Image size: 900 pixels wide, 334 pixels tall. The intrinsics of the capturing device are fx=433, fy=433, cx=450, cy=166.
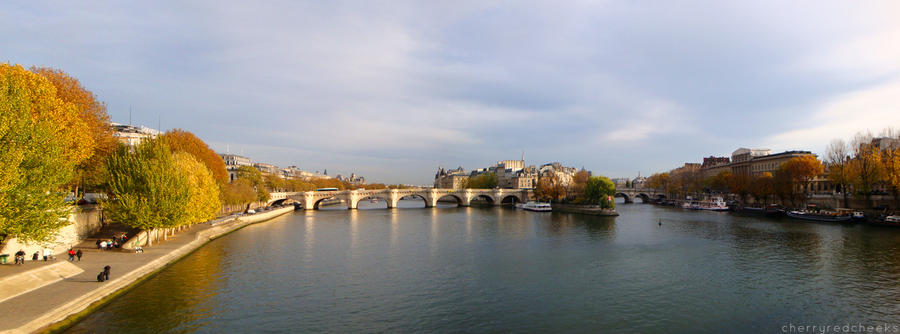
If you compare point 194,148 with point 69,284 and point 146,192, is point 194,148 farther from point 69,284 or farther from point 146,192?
point 69,284

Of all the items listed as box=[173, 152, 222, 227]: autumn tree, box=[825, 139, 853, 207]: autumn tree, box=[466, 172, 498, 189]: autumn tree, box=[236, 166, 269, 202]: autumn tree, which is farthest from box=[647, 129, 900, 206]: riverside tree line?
box=[236, 166, 269, 202]: autumn tree

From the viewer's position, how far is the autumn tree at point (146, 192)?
27344 mm

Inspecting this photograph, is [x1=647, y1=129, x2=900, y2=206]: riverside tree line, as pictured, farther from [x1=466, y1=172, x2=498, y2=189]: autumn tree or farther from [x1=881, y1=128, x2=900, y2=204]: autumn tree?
[x1=466, y1=172, x2=498, y2=189]: autumn tree

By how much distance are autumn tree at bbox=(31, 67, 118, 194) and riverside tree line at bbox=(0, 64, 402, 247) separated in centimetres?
6

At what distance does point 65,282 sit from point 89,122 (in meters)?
16.1

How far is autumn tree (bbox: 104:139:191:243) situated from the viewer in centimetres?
2734

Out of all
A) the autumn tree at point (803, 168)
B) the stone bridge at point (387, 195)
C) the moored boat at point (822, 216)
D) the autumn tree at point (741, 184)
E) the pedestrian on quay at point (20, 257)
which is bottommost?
the moored boat at point (822, 216)

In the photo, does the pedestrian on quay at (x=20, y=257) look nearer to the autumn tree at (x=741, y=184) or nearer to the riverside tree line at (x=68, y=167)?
the riverside tree line at (x=68, y=167)

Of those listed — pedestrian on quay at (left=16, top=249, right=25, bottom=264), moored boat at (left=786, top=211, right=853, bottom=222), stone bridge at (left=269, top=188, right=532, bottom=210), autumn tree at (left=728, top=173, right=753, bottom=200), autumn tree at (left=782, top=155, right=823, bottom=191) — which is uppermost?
autumn tree at (left=782, top=155, right=823, bottom=191)

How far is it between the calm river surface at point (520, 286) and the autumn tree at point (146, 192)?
11.2ft

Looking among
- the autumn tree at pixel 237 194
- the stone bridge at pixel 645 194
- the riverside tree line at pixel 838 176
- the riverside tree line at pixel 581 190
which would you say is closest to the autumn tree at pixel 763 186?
the riverside tree line at pixel 838 176

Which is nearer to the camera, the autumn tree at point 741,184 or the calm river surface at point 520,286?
the calm river surface at point 520,286

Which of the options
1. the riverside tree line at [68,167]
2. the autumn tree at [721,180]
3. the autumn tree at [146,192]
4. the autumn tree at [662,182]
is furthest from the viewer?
the autumn tree at [662,182]

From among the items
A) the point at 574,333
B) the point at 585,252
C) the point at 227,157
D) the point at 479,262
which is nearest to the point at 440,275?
the point at 479,262
